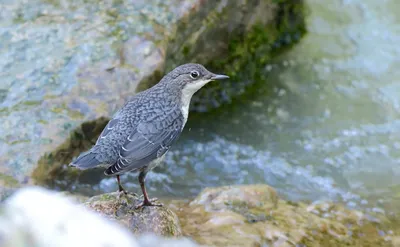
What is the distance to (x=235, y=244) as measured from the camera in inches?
174

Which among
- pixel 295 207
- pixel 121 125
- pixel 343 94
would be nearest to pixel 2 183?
pixel 121 125

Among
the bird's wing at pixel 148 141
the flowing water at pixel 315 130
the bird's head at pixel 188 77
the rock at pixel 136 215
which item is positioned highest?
the bird's head at pixel 188 77

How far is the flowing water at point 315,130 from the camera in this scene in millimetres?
6180

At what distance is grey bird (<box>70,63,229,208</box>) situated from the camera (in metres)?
4.05

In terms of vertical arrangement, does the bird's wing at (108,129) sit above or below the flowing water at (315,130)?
above

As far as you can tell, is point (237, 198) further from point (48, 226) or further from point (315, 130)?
point (48, 226)

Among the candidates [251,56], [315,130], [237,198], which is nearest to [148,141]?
[237,198]

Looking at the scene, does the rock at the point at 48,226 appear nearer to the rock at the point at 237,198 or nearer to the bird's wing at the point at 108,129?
the bird's wing at the point at 108,129

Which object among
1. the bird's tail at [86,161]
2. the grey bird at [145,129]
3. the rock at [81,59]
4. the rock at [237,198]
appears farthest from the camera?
the rock at [81,59]

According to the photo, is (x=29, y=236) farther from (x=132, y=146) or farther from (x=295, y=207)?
(x=295, y=207)

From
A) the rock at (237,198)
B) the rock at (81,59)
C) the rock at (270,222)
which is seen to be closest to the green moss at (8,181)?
the rock at (81,59)

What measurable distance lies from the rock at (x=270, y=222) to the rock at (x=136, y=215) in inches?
14.0

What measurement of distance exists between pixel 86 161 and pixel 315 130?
12.4 feet

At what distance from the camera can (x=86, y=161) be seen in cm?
390
